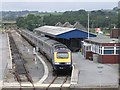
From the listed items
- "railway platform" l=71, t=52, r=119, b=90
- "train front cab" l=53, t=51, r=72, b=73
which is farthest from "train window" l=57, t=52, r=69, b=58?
"railway platform" l=71, t=52, r=119, b=90

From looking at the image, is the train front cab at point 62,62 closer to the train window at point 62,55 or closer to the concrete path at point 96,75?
the train window at point 62,55

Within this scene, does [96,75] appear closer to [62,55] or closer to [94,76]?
[94,76]

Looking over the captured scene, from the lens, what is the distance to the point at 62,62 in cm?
1777

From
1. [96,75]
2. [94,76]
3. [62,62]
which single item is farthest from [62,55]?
[94,76]

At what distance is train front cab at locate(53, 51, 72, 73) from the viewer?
57.9 feet

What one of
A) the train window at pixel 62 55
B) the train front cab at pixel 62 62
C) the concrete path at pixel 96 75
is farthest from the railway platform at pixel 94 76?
the train window at pixel 62 55

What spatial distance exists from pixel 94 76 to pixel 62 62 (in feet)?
6.25

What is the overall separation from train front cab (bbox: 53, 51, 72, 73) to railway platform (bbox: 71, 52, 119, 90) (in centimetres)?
45

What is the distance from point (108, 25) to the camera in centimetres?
5562

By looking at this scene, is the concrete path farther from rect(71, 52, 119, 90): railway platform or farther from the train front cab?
the train front cab

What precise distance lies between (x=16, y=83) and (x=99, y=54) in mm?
7716

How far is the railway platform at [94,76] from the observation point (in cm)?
1408

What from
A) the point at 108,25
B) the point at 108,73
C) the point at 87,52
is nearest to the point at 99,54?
the point at 87,52

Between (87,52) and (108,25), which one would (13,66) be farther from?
(108,25)
